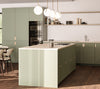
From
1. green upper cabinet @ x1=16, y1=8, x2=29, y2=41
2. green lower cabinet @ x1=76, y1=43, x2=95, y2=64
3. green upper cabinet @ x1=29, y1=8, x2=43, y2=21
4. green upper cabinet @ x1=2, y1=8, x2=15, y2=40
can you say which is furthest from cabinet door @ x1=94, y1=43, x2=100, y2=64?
green upper cabinet @ x1=2, y1=8, x2=15, y2=40

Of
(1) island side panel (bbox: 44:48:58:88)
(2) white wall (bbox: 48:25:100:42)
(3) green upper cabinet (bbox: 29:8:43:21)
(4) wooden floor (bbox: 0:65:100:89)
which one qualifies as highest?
(3) green upper cabinet (bbox: 29:8:43:21)

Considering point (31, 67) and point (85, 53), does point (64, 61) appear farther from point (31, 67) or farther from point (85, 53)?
point (85, 53)

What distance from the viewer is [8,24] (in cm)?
1106

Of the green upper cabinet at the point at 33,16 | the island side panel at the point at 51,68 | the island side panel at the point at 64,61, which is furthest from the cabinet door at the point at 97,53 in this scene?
the island side panel at the point at 51,68

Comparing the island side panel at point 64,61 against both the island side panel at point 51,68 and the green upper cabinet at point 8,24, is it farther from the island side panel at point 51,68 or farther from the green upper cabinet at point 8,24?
the green upper cabinet at point 8,24

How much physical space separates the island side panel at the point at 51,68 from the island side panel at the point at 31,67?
0.11 m

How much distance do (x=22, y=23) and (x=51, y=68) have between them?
16.5 feet

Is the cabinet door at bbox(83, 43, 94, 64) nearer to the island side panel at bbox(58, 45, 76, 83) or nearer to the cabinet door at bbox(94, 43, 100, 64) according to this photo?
the cabinet door at bbox(94, 43, 100, 64)

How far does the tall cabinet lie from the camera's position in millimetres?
10766

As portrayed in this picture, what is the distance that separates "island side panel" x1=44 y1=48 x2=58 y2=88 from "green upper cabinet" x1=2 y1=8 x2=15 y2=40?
16.7 ft

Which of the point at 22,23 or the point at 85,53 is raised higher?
the point at 22,23

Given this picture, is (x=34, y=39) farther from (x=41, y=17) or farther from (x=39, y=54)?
(x=39, y=54)

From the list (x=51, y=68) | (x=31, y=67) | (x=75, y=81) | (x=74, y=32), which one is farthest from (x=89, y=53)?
(x=31, y=67)

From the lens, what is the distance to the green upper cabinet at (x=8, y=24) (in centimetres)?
1101
